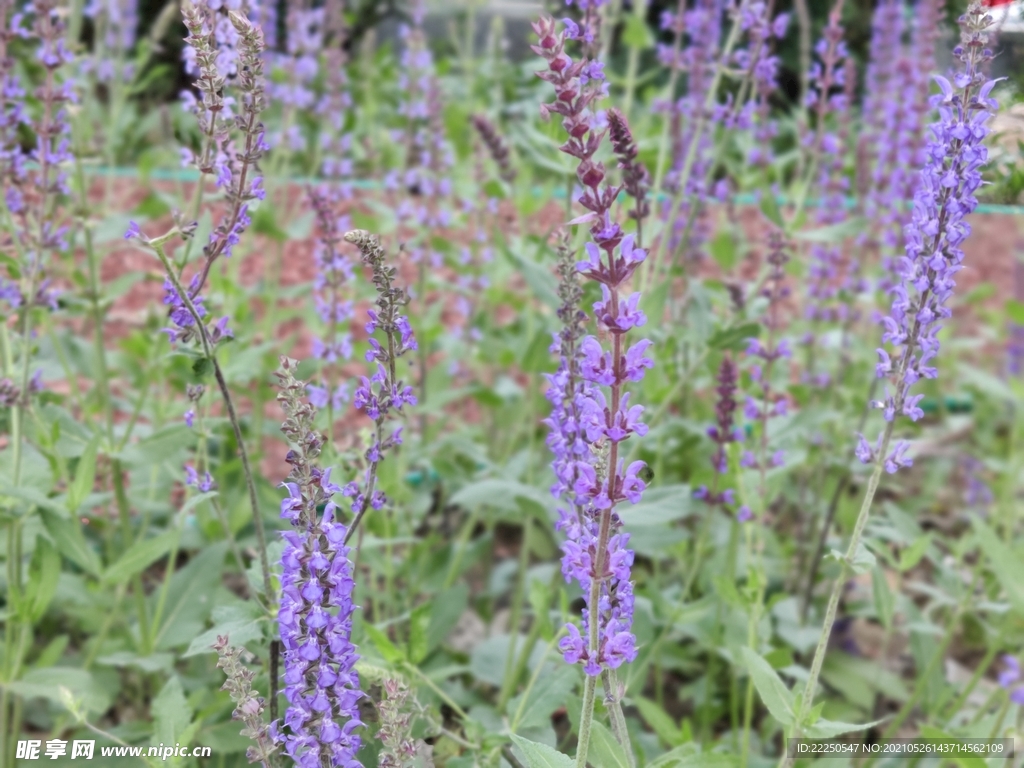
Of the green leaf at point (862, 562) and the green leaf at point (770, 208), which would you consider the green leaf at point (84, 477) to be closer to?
the green leaf at point (862, 562)

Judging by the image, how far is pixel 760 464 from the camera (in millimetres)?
3141

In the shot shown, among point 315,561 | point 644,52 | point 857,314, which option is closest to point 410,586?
point 315,561

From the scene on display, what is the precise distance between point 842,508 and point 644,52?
7.93 m

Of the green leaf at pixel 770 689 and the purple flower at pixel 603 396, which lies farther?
the green leaf at pixel 770 689

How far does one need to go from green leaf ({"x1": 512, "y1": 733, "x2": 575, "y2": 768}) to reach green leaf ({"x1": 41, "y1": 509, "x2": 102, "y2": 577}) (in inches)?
59.3

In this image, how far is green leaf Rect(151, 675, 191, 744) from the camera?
2094 millimetres

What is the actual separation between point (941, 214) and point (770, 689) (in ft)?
3.34

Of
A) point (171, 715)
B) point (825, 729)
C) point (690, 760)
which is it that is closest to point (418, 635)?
point (171, 715)

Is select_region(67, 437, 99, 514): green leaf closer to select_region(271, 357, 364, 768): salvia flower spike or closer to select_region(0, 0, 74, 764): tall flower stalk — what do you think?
select_region(0, 0, 74, 764): tall flower stalk

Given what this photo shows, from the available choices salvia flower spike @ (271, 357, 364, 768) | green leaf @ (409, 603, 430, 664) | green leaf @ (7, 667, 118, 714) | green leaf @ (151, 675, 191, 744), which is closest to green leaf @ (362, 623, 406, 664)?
green leaf @ (409, 603, 430, 664)

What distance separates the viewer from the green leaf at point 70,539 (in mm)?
2697

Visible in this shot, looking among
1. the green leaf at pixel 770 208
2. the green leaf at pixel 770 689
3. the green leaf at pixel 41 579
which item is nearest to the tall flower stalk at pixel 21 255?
the green leaf at pixel 41 579

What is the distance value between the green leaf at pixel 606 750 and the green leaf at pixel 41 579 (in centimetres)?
151

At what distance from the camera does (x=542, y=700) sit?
2.28m
